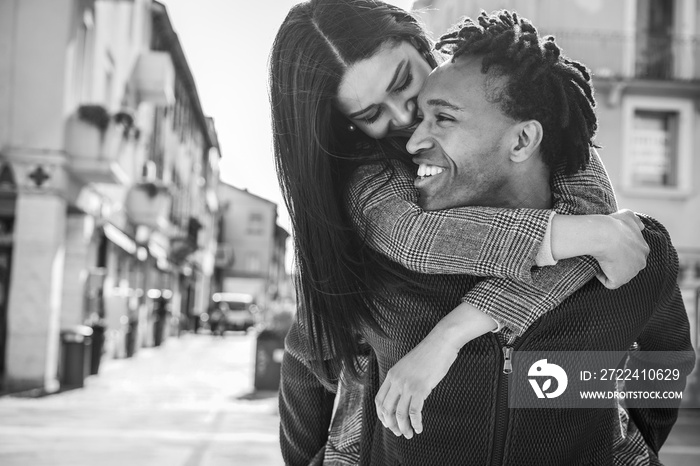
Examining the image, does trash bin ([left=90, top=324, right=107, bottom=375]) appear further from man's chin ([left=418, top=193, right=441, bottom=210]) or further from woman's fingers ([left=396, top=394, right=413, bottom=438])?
woman's fingers ([left=396, top=394, right=413, bottom=438])

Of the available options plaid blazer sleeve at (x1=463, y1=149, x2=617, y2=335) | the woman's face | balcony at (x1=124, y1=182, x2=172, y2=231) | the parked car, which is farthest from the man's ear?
the parked car

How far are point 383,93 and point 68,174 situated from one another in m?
13.5

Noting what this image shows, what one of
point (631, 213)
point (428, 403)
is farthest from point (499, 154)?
point (428, 403)

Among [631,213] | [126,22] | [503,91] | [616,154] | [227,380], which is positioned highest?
[126,22]

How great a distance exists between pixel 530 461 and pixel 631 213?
22.6 inches

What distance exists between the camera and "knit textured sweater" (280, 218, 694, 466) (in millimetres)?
1970

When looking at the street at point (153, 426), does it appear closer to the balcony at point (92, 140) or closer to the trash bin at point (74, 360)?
the trash bin at point (74, 360)

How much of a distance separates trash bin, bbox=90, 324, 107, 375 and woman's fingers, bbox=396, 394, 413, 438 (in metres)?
15.1

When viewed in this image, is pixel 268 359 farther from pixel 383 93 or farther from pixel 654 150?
pixel 383 93

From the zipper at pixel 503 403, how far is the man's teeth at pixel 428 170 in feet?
1.32

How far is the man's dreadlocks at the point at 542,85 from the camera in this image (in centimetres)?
205

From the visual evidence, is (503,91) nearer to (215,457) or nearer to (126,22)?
(215,457)

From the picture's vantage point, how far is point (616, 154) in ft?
63.1

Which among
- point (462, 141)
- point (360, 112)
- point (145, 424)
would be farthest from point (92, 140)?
point (462, 141)
